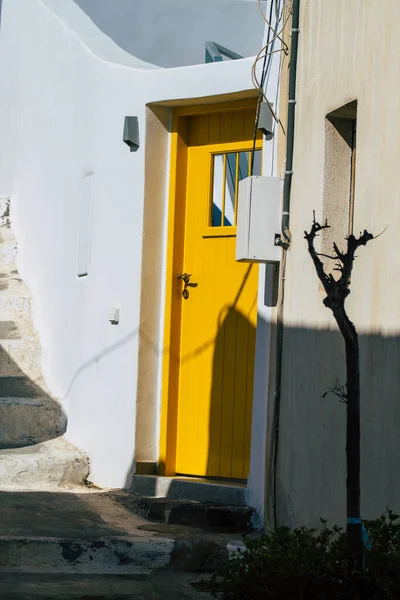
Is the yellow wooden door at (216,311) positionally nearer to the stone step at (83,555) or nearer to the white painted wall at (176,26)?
the stone step at (83,555)

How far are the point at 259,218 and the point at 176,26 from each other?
6.32 m

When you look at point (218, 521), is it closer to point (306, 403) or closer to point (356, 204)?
point (306, 403)

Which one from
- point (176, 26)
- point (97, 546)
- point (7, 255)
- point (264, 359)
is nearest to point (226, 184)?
point (264, 359)

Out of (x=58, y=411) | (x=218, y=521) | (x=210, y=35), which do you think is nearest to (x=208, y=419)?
(x=218, y=521)

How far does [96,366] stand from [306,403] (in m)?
2.74

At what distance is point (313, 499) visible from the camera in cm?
645

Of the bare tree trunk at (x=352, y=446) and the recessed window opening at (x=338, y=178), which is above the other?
the recessed window opening at (x=338, y=178)

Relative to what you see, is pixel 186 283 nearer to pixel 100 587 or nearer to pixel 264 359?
pixel 264 359

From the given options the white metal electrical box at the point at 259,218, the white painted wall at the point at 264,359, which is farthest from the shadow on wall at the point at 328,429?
the white metal electrical box at the point at 259,218

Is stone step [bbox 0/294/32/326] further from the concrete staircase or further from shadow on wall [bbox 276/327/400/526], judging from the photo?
shadow on wall [bbox 276/327/400/526]

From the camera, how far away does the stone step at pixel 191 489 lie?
7688mm

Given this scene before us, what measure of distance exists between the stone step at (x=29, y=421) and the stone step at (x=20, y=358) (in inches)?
23.6

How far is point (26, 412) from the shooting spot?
909 cm

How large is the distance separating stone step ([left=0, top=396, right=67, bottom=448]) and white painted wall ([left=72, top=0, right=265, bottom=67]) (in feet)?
16.6
